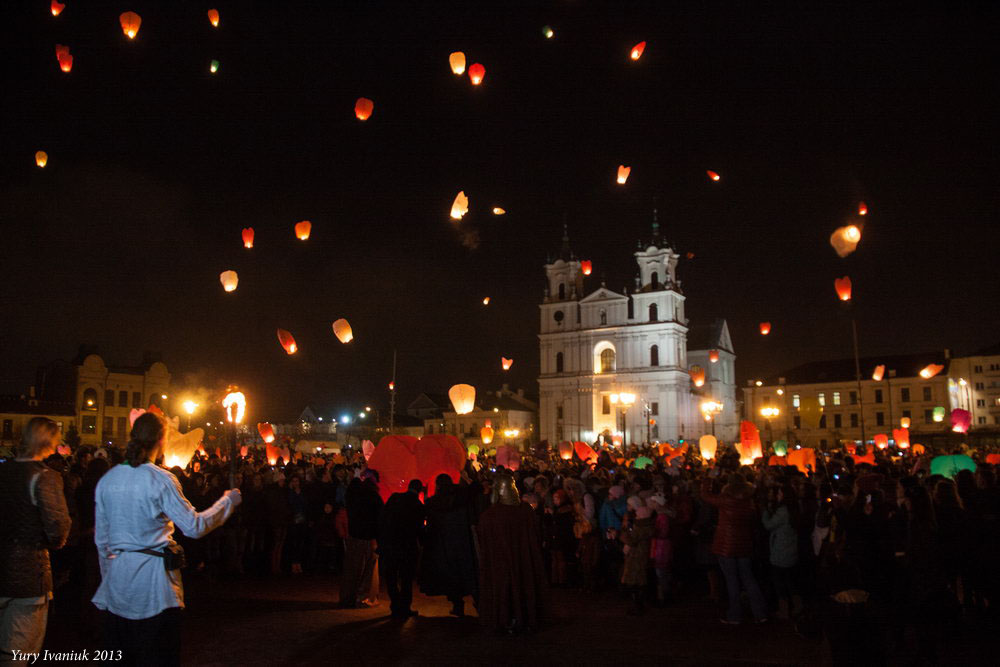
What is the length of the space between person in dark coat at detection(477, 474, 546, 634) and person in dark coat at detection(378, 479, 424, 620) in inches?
40.5

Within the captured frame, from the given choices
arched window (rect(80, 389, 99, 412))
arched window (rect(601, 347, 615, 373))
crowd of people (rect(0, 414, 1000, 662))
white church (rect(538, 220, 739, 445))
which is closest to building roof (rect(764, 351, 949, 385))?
white church (rect(538, 220, 739, 445))

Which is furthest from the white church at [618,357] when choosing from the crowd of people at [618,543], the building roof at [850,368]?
the crowd of people at [618,543]

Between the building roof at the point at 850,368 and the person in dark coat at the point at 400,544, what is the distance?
249 ft

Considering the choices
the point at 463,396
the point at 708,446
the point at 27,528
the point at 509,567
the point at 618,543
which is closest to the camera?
the point at 27,528

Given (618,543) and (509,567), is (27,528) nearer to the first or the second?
(509,567)

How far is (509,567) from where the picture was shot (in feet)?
25.7

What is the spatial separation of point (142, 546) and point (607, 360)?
227 ft

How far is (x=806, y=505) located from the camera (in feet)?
30.6

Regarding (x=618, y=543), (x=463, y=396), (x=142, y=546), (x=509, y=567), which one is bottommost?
(x=618, y=543)

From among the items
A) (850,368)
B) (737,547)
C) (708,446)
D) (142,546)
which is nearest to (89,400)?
(708,446)

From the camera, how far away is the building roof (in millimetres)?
76188

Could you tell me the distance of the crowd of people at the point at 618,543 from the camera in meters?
5.88

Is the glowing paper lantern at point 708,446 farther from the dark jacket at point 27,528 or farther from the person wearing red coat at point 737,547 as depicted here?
the dark jacket at point 27,528

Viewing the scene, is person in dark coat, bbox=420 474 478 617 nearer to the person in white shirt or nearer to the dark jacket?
the dark jacket
